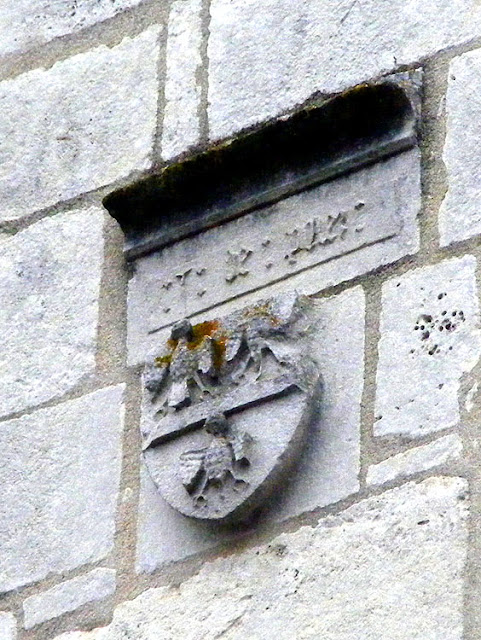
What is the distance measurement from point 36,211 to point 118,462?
0.63 metres

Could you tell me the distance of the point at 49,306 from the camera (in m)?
3.82

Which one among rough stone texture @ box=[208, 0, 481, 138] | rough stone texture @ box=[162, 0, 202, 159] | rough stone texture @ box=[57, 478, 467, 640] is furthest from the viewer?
rough stone texture @ box=[162, 0, 202, 159]

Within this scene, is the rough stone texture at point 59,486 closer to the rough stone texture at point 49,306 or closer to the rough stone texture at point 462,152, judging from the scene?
the rough stone texture at point 49,306

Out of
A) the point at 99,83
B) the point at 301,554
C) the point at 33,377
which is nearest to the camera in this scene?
the point at 301,554

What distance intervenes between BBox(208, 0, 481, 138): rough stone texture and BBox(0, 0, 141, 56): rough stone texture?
0.26 metres

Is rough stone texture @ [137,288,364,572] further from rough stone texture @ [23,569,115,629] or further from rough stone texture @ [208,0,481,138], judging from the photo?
rough stone texture @ [208,0,481,138]

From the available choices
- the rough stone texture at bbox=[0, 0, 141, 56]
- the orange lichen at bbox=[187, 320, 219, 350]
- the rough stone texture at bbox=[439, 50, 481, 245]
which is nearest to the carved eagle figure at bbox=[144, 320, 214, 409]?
the orange lichen at bbox=[187, 320, 219, 350]

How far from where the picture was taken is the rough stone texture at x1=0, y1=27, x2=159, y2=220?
3941 millimetres

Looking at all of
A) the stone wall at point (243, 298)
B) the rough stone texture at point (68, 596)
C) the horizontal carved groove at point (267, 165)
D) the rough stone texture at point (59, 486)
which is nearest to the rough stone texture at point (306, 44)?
the stone wall at point (243, 298)

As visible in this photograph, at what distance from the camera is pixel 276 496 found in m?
3.31

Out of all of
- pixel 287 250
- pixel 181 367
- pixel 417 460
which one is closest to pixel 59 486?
pixel 181 367

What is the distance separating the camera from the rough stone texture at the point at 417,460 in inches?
126

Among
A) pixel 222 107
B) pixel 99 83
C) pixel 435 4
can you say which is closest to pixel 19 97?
pixel 99 83

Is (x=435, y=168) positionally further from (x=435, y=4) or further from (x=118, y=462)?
(x=118, y=462)
